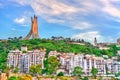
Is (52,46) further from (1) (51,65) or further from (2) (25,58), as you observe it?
(1) (51,65)

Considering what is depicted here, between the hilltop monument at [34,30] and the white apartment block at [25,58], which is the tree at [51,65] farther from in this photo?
the hilltop monument at [34,30]

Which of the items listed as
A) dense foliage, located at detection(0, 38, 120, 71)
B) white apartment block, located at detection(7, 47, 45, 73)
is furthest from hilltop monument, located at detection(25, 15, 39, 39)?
white apartment block, located at detection(7, 47, 45, 73)

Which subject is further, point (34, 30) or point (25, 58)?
point (34, 30)

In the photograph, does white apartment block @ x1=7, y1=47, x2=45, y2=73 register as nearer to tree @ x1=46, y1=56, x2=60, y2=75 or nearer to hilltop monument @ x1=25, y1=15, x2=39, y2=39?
tree @ x1=46, y1=56, x2=60, y2=75

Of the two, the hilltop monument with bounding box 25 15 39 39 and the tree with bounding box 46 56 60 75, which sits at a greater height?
the hilltop monument with bounding box 25 15 39 39

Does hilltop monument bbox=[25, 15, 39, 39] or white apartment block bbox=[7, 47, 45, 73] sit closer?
white apartment block bbox=[7, 47, 45, 73]

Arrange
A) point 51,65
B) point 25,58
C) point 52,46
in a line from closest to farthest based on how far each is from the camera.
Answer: point 51,65, point 25,58, point 52,46

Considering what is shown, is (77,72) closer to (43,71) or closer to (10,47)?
(43,71)

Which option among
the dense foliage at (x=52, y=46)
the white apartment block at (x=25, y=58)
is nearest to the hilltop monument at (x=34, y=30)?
the dense foliage at (x=52, y=46)

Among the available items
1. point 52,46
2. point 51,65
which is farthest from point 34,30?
Result: point 51,65

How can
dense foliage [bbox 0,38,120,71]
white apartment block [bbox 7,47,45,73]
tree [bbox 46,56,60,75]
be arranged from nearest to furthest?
tree [bbox 46,56,60,75]
white apartment block [bbox 7,47,45,73]
dense foliage [bbox 0,38,120,71]
